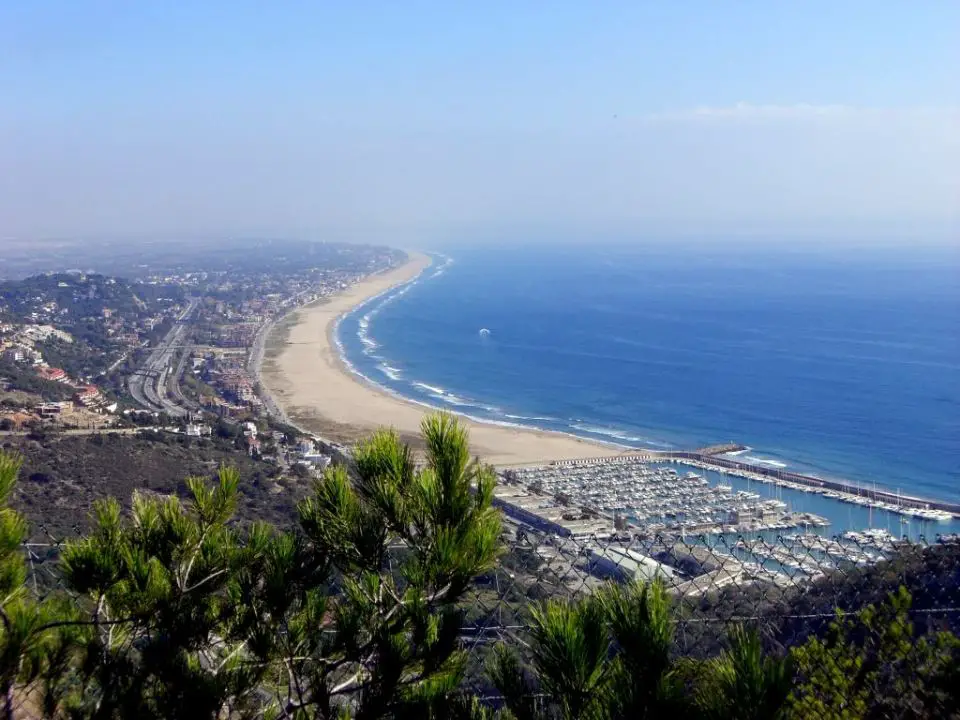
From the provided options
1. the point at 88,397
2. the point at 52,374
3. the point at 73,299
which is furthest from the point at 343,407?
the point at 73,299

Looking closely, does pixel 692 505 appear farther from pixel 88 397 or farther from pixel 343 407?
pixel 88 397

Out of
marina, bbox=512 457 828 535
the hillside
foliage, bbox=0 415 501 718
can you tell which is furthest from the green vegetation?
marina, bbox=512 457 828 535

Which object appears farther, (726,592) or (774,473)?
(774,473)

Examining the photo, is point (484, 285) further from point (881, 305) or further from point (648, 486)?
point (648, 486)

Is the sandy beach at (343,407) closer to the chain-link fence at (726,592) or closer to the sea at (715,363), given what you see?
the sea at (715,363)

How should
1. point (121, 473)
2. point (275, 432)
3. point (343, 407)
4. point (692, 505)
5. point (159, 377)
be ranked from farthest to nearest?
point (159, 377) → point (343, 407) → point (275, 432) → point (692, 505) → point (121, 473)
